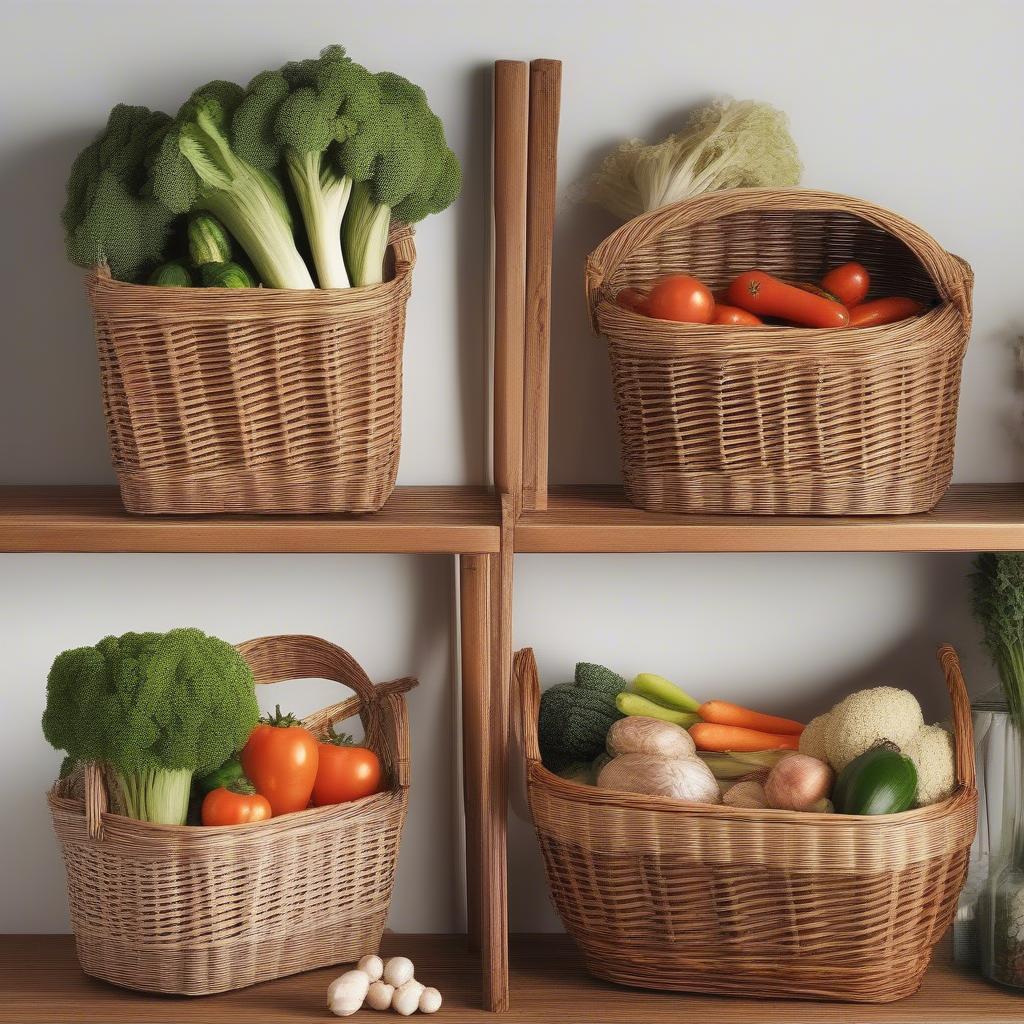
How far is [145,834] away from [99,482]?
51 cm

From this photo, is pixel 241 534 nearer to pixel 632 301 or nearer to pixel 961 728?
pixel 632 301

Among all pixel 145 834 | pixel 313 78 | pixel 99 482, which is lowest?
pixel 145 834

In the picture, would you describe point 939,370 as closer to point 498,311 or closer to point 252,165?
point 498,311

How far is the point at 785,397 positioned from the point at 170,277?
0.69 m

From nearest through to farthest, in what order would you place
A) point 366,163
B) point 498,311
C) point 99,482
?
point 366,163, point 498,311, point 99,482

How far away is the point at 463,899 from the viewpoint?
1692 mm

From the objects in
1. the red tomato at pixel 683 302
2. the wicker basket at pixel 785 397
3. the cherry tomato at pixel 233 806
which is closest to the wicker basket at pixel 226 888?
the cherry tomato at pixel 233 806

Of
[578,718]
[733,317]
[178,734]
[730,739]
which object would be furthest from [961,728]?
[178,734]

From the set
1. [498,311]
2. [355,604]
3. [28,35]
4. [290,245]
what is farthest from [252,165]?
[355,604]

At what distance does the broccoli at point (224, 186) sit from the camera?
128 centimetres

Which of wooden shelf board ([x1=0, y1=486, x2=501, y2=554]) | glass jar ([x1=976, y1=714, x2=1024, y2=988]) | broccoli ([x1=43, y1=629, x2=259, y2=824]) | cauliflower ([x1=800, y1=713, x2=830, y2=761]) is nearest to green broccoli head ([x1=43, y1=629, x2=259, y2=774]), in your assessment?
broccoli ([x1=43, y1=629, x2=259, y2=824])

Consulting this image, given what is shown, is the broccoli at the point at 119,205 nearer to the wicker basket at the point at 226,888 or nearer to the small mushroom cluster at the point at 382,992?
the wicker basket at the point at 226,888

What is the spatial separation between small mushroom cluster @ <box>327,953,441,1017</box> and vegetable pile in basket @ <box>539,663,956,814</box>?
302 mm

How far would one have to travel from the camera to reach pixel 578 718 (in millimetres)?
1514
